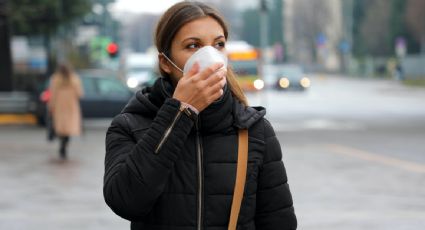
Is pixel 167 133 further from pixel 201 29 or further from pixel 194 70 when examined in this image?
pixel 201 29

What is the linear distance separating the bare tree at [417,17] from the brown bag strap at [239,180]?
222 feet

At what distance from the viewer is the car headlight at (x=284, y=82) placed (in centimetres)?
5378

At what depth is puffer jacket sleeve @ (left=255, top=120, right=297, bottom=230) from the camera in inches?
110

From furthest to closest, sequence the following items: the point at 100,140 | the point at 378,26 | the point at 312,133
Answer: the point at 378,26 → the point at 312,133 → the point at 100,140

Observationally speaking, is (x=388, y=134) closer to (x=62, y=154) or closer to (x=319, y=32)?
(x=62, y=154)

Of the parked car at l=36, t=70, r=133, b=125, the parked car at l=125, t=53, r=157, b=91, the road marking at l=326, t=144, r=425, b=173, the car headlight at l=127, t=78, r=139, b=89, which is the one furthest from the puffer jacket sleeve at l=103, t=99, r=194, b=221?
the parked car at l=125, t=53, r=157, b=91

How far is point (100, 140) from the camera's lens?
19.0 meters

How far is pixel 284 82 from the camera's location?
177ft

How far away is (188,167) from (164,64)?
311 millimetres

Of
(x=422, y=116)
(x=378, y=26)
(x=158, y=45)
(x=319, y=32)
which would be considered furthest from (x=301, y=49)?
(x=158, y=45)

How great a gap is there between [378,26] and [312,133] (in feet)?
209

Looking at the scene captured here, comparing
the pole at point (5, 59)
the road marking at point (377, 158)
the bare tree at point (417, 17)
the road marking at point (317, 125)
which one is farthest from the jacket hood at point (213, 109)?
the bare tree at point (417, 17)

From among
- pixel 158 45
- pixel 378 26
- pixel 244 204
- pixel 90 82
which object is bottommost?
pixel 378 26

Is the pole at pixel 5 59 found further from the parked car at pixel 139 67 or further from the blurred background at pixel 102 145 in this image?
the parked car at pixel 139 67
